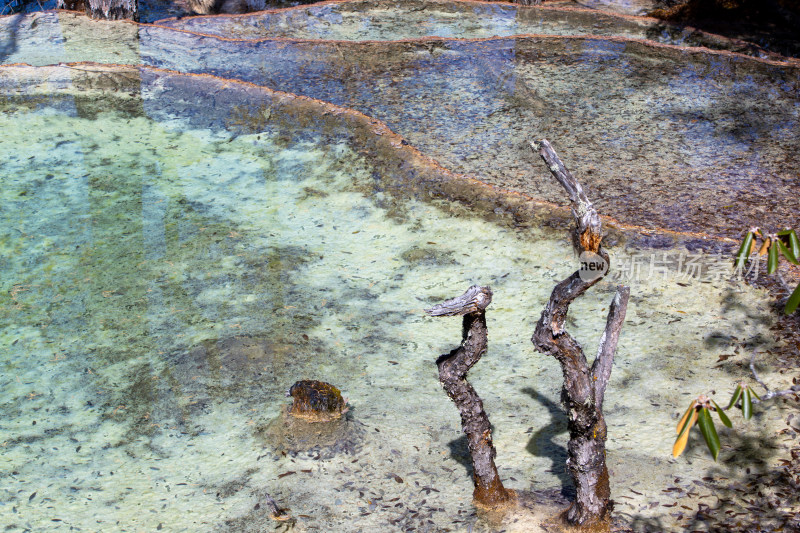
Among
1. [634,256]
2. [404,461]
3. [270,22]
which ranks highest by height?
[270,22]

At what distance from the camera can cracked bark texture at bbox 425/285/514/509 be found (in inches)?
79.5

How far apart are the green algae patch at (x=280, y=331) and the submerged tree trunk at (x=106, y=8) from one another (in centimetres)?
232

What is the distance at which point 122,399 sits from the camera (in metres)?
2.87

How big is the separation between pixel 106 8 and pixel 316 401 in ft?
18.4

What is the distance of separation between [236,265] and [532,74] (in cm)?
334

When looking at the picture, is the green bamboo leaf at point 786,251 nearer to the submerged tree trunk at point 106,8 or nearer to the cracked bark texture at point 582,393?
the cracked bark texture at point 582,393

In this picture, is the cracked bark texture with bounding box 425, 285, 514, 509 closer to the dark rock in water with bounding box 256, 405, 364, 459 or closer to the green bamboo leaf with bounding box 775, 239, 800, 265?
the dark rock in water with bounding box 256, 405, 364, 459

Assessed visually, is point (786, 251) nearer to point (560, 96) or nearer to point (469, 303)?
point (469, 303)

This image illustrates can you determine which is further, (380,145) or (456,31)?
(456,31)

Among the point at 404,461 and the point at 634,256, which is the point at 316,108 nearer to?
the point at 634,256

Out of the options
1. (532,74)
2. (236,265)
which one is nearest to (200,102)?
(236,265)

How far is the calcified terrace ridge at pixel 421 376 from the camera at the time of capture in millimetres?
2350

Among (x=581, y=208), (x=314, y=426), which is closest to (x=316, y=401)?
(x=314, y=426)

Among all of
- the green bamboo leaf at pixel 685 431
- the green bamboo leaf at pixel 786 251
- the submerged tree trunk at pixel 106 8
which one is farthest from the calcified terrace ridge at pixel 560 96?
A: the green bamboo leaf at pixel 685 431
